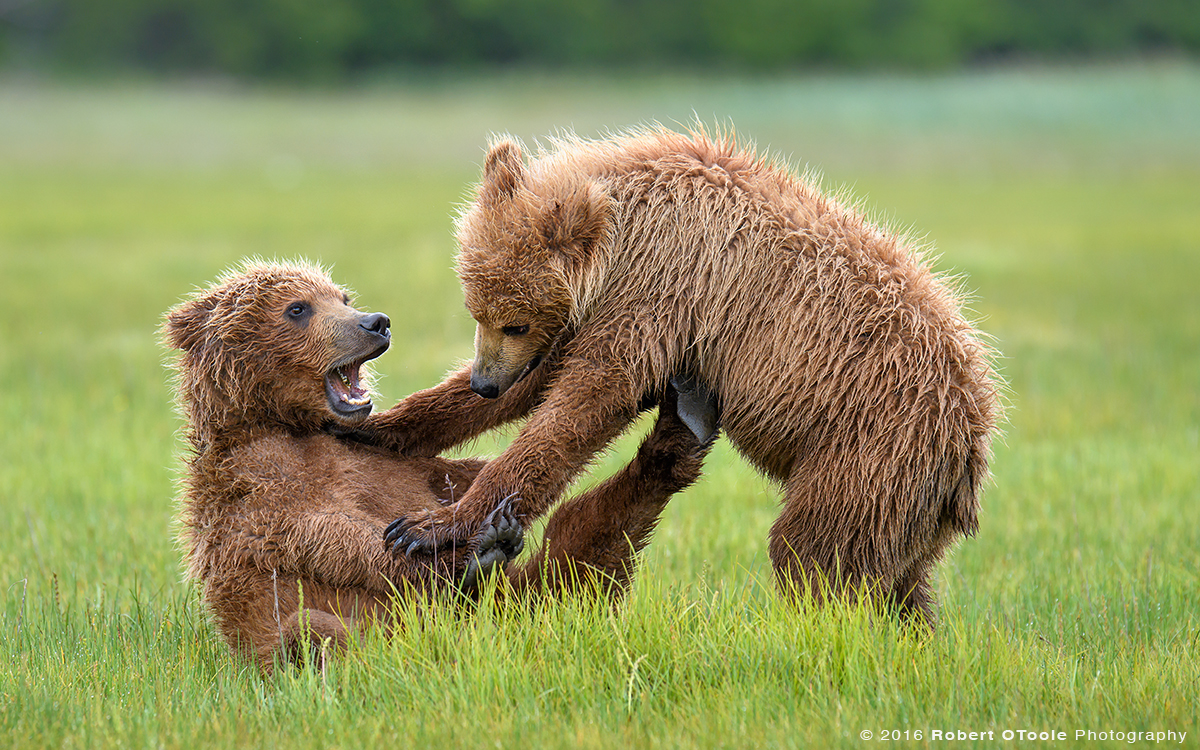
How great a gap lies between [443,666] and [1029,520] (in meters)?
4.02

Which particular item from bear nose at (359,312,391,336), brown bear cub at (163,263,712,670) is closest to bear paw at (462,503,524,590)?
brown bear cub at (163,263,712,670)

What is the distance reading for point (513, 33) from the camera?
2394 inches

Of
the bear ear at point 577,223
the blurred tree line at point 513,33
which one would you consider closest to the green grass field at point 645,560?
the bear ear at point 577,223

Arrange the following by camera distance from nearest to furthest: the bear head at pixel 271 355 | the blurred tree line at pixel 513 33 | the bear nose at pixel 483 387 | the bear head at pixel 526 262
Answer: the bear head at pixel 526 262
the bear nose at pixel 483 387
the bear head at pixel 271 355
the blurred tree line at pixel 513 33

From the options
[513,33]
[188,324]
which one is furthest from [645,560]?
[513,33]

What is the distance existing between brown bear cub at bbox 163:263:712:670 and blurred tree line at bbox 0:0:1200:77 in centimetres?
5060

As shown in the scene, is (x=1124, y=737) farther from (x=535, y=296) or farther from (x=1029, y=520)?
(x=1029, y=520)

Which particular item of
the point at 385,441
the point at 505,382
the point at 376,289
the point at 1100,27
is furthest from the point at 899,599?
the point at 1100,27

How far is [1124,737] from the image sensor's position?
136 inches

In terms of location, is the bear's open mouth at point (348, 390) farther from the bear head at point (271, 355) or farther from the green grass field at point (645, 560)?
the green grass field at point (645, 560)

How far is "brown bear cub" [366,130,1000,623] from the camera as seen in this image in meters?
4.09

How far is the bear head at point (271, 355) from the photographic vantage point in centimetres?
458

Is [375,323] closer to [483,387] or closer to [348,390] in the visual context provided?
[348,390]

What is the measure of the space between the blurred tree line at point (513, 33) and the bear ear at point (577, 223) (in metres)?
50.5
